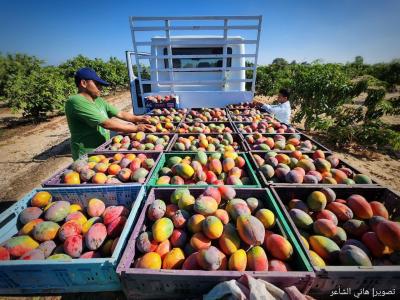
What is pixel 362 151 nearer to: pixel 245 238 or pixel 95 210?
pixel 245 238

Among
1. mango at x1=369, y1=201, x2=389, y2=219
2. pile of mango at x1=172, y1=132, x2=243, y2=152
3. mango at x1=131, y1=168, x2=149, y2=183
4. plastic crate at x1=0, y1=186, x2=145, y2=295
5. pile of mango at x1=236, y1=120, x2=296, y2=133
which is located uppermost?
pile of mango at x1=236, y1=120, x2=296, y2=133

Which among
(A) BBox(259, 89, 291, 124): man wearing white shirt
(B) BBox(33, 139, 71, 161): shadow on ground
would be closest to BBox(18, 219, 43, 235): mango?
(A) BBox(259, 89, 291, 124): man wearing white shirt

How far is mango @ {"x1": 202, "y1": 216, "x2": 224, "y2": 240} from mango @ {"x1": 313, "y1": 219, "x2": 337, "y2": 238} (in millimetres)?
780

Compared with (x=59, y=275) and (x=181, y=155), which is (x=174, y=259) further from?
(x=181, y=155)

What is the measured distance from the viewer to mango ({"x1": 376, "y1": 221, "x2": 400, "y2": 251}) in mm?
1416

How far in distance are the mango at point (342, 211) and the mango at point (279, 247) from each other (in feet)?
2.18

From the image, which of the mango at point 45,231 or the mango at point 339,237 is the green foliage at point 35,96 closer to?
the mango at point 45,231

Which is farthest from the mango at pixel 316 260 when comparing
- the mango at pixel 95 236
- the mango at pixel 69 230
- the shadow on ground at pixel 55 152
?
the shadow on ground at pixel 55 152

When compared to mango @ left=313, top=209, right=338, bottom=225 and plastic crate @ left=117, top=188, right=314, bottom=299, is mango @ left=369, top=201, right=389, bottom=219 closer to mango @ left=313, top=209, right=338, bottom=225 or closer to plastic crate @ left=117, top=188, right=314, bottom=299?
mango @ left=313, top=209, right=338, bottom=225

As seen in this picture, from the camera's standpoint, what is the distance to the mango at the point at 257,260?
4.37 feet

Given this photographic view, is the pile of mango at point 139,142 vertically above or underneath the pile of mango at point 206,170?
above

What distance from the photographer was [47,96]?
1112 cm

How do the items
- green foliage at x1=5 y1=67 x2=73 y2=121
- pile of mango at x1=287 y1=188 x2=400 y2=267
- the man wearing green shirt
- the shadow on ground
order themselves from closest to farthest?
1. pile of mango at x1=287 y1=188 x2=400 y2=267
2. the man wearing green shirt
3. the shadow on ground
4. green foliage at x1=5 y1=67 x2=73 y2=121

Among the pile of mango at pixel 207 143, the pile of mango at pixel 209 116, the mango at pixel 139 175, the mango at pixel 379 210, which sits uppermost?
the pile of mango at pixel 209 116
